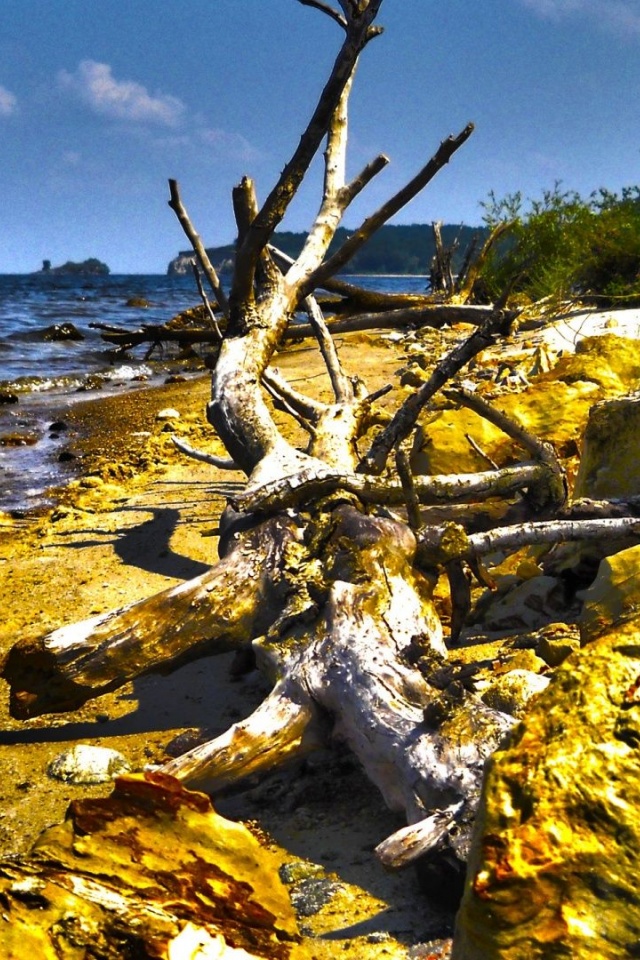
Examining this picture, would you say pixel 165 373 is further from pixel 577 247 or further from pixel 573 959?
pixel 573 959

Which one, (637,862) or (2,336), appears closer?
(637,862)

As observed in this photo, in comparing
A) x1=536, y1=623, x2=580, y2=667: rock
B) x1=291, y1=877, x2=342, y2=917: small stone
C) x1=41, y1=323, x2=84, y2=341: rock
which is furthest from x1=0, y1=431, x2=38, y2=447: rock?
x1=41, y1=323, x2=84, y2=341: rock

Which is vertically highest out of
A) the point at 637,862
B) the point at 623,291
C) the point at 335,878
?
the point at 623,291

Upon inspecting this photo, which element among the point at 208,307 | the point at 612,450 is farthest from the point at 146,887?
the point at 208,307

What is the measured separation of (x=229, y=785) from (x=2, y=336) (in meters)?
21.5

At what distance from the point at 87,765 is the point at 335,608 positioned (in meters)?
0.98

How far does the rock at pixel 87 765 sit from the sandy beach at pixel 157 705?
3 centimetres

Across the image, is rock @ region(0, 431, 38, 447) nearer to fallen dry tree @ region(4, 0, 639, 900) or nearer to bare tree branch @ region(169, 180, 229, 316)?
bare tree branch @ region(169, 180, 229, 316)

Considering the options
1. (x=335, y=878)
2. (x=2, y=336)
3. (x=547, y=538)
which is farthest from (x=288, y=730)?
(x=2, y=336)

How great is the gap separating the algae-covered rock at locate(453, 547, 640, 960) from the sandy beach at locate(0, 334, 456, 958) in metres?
0.75

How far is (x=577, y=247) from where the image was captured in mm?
13352

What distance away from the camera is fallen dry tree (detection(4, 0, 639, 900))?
2.36 meters

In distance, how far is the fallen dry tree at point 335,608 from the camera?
2359 mm

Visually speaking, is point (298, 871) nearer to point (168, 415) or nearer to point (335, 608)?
point (335, 608)
